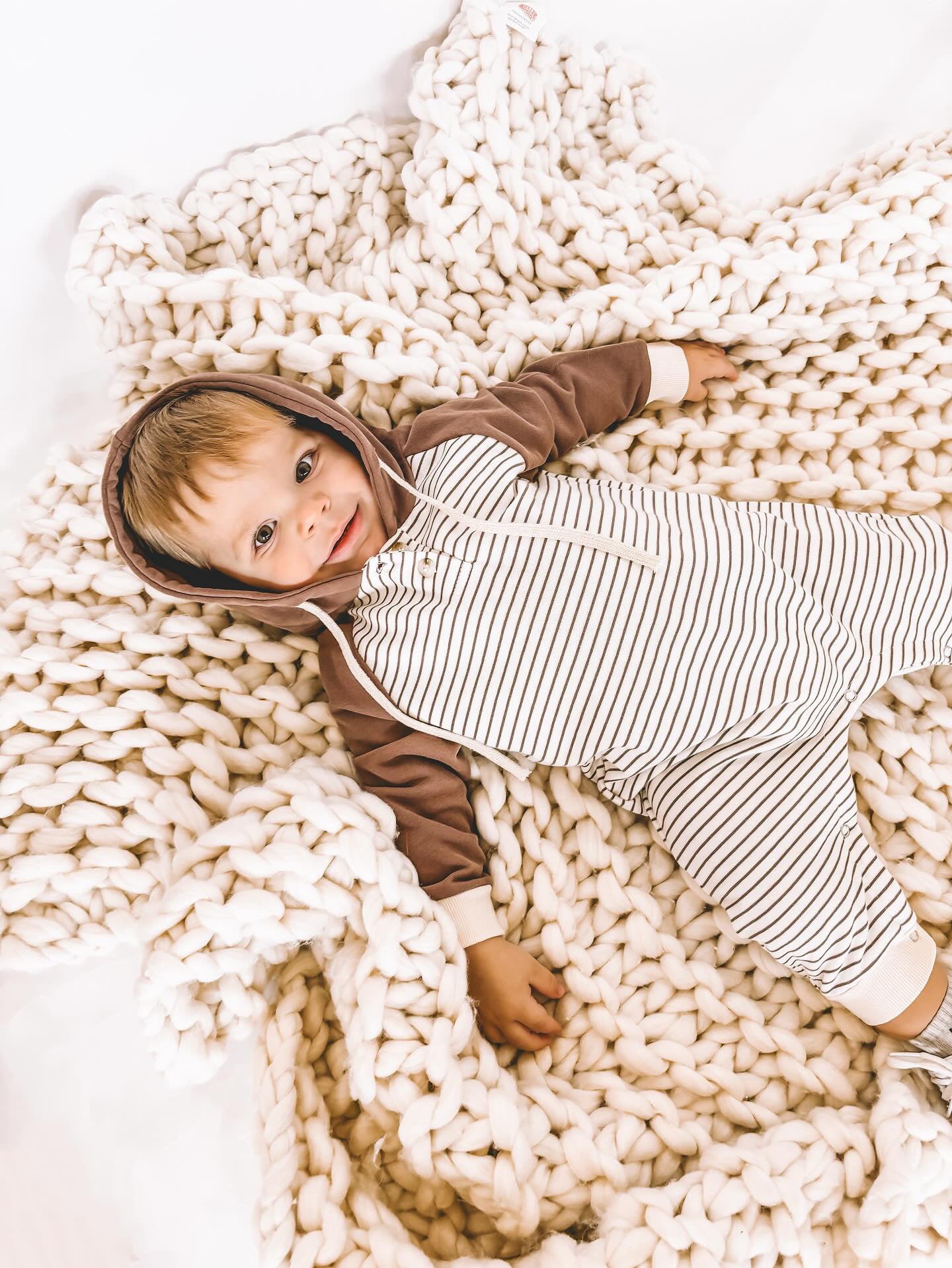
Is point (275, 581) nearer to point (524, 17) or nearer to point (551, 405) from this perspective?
point (551, 405)

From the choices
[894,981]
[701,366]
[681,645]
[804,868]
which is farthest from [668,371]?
[894,981]

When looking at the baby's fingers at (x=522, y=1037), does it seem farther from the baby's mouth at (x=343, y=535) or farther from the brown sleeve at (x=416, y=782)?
the baby's mouth at (x=343, y=535)

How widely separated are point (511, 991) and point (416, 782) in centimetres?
22

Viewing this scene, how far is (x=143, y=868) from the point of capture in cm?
87

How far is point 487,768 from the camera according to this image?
0.97 meters

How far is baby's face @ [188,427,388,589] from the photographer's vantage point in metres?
0.88

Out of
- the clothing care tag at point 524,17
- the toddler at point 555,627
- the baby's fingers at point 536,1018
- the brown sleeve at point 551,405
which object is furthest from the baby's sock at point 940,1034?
the clothing care tag at point 524,17

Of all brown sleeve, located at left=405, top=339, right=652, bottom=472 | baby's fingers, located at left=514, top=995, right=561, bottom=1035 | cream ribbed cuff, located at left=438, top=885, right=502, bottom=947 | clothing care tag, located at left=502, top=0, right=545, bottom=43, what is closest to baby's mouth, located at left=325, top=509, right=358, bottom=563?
brown sleeve, located at left=405, top=339, right=652, bottom=472

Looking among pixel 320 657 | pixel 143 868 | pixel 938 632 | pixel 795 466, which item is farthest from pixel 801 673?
pixel 143 868

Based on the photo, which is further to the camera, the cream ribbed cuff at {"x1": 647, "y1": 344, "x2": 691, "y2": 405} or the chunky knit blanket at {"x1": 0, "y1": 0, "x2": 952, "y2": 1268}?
the cream ribbed cuff at {"x1": 647, "y1": 344, "x2": 691, "y2": 405}

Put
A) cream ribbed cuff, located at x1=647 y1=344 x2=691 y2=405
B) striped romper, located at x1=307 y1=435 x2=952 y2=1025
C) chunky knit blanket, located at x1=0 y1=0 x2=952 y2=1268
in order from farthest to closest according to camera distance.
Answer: cream ribbed cuff, located at x1=647 y1=344 x2=691 y2=405 < striped romper, located at x1=307 y1=435 x2=952 y2=1025 < chunky knit blanket, located at x1=0 y1=0 x2=952 y2=1268

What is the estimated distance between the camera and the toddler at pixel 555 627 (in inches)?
34.2

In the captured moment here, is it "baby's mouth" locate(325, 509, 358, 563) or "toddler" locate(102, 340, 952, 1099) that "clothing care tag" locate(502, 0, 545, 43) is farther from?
"baby's mouth" locate(325, 509, 358, 563)

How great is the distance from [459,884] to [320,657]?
281mm
